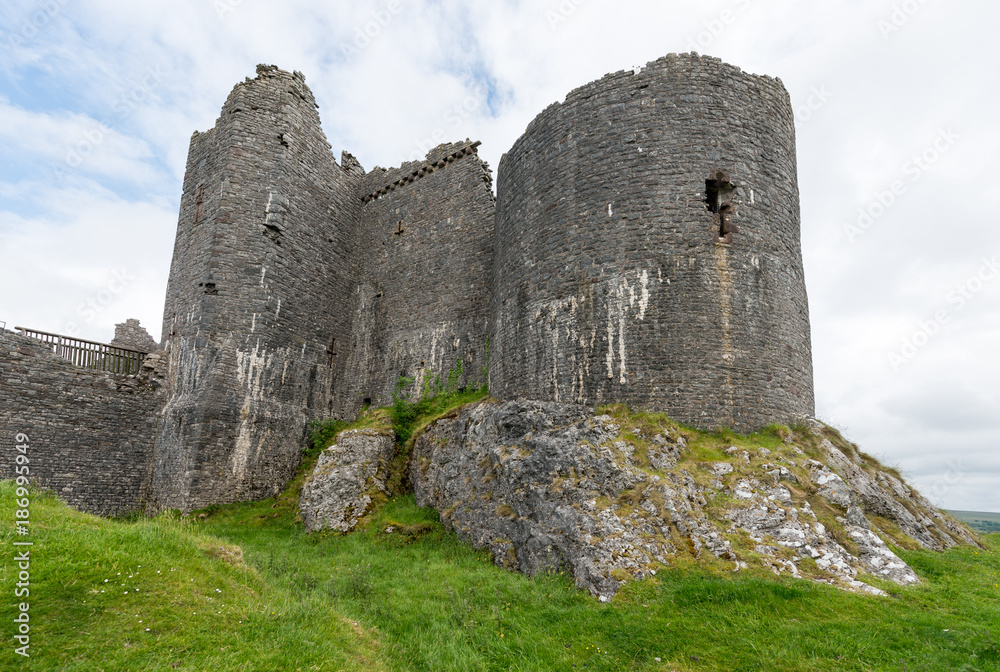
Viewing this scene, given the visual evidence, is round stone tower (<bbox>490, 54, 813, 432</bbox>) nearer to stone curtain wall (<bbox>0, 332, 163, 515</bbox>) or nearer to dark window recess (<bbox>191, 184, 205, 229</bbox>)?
dark window recess (<bbox>191, 184, 205, 229</bbox>)

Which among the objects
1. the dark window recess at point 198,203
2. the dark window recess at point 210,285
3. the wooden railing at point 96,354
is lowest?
the wooden railing at point 96,354

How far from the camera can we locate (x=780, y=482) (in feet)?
32.7

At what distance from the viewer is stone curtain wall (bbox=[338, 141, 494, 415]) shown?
17847 mm

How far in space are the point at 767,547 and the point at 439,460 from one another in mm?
7963

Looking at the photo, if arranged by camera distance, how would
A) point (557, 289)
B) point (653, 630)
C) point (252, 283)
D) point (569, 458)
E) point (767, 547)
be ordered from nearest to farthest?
point (653, 630) → point (767, 547) → point (569, 458) → point (557, 289) → point (252, 283)

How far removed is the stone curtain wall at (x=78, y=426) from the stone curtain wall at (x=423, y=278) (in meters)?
5.85

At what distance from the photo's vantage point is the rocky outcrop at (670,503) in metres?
8.86

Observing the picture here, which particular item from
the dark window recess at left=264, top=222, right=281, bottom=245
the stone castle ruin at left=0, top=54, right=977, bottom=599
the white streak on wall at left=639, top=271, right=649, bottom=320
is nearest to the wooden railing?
the stone castle ruin at left=0, top=54, right=977, bottom=599

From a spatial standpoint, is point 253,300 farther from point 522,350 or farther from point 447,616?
point 447,616

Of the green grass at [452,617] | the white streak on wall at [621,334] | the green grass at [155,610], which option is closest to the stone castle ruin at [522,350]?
the white streak on wall at [621,334]

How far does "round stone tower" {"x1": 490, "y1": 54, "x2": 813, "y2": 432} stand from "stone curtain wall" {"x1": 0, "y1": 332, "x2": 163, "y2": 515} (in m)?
10.6

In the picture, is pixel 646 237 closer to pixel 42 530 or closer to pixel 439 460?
pixel 439 460

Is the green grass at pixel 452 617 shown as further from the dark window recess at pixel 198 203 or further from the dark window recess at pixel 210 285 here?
the dark window recess at pixel 198 203

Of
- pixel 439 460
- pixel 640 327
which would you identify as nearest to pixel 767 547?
pixel 640 327
